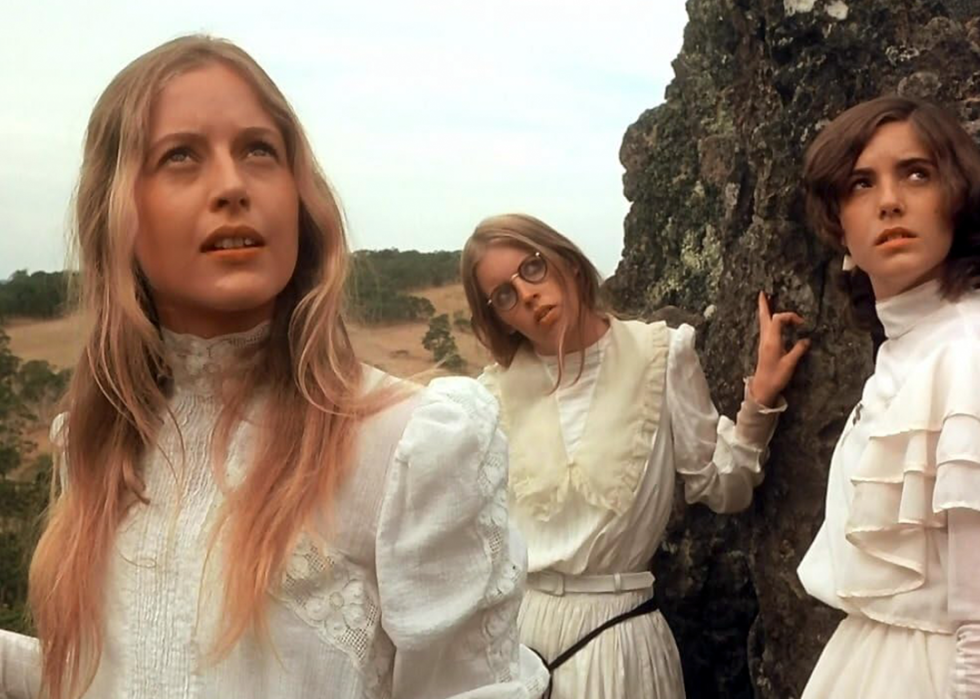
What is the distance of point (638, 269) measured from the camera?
328cm

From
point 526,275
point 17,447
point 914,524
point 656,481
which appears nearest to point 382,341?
point 914,524

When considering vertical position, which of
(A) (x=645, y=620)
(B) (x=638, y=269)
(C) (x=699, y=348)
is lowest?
(A) (x=645, y=620)

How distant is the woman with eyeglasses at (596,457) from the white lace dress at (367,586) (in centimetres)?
120

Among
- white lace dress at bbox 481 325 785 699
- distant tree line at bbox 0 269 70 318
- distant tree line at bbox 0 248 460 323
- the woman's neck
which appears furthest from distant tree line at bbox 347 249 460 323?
distant tree line at bbox 0 269 70 318

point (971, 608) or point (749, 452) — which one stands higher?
point (749, 452)

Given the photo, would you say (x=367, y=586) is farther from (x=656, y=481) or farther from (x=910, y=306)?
(x=656, y=481)

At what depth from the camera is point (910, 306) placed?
158 centimetres

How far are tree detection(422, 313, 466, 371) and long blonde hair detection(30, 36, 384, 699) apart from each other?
25.9 inches

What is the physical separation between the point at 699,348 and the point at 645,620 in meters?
0.83

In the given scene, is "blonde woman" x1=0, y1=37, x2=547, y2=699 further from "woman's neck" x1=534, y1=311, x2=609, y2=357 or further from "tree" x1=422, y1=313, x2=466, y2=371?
"woman's neck" x1=534, y1=311, x2=609, y2=357

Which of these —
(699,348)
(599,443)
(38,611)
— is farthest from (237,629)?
(699,348)

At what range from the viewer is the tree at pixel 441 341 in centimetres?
185

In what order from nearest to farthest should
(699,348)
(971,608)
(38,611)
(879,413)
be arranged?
(38,611)
(971,608)
(879,413)
(699,348)

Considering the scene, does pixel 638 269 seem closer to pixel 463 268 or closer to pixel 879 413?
pixel 463 268
